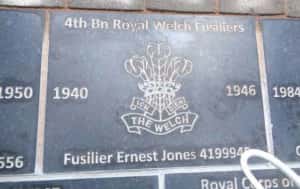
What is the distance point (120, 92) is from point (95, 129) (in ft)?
0.44

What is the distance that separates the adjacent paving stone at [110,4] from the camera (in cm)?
120

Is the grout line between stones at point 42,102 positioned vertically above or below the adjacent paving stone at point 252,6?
below

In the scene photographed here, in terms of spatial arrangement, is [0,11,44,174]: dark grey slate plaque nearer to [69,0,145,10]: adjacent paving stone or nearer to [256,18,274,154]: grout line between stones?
[69,0,145,10]: adjacent paving stone

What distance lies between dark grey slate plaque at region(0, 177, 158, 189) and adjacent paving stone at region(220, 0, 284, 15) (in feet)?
1.98

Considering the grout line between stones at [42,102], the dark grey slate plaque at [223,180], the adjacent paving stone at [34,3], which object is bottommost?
the dark grey slate plaque at [223,180]

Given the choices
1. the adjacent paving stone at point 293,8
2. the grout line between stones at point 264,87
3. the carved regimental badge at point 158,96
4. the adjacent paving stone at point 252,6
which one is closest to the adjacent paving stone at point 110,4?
the carved regimental badge at point 158,96

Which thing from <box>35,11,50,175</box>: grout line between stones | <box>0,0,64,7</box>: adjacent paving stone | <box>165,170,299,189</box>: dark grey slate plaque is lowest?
<box>165,170,299,189</box>: dark grey slate plaque

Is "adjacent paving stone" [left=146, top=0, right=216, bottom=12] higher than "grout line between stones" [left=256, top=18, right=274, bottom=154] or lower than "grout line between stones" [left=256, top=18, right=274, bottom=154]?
higher

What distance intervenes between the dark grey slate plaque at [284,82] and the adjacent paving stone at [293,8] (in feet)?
0.10

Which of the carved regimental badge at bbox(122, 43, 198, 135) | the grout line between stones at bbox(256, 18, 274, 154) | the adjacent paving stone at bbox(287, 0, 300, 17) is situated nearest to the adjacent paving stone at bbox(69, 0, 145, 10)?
the carved regimental badge at bbox(122, 43, 198, 135)

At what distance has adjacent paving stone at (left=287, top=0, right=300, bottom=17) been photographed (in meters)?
1.30

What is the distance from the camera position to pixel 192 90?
1190 millimetres

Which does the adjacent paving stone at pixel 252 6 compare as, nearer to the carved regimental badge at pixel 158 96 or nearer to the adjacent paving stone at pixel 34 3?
the carved regimental badge at pixel 158 96

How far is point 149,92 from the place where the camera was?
1171 mm
